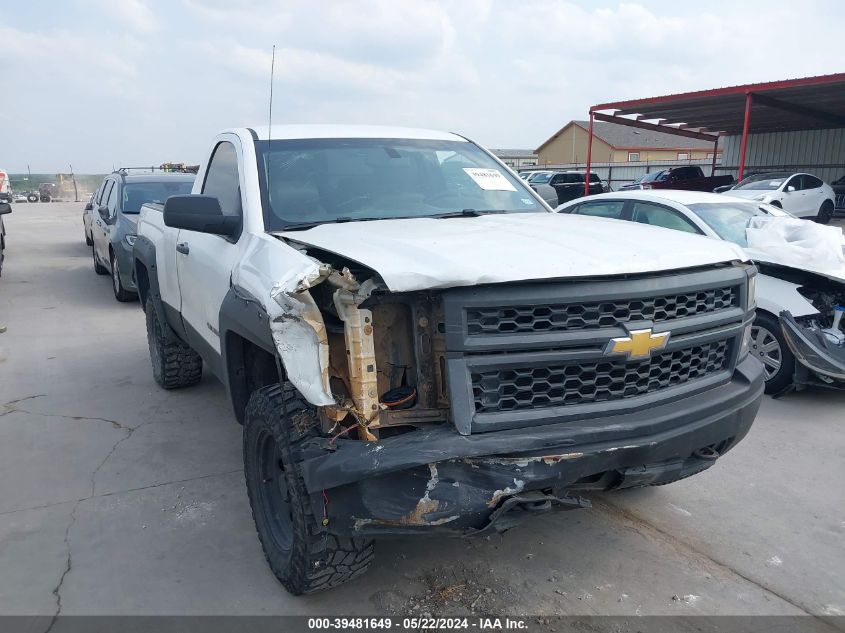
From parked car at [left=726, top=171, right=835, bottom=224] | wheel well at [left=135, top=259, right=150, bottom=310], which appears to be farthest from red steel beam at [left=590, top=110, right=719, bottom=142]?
wheel well at [left=135, top=259, right=150, bottom=310]

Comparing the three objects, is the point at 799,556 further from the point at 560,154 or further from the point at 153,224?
the point at 560,154

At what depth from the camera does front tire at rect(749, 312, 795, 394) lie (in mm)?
5449

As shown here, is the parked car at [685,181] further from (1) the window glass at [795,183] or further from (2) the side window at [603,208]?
(2) the side window at [603,208]

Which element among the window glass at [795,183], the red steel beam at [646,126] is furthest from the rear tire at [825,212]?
the red steel beam at [646,126]

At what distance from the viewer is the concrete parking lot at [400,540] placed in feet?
9.82

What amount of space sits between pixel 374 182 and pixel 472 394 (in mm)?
1806

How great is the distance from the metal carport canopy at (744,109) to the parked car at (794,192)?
0.71m

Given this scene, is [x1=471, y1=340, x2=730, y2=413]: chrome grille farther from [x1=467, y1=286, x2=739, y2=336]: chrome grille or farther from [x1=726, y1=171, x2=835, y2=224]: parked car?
[x1=726, y1=171, x2=835, y2=224]: parked car

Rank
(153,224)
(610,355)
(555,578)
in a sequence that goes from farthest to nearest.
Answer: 1. (153,224)
2. (555,578)
3. (610,355)

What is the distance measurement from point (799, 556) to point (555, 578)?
1.24 meters

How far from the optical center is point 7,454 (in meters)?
4.53

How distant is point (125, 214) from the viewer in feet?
32.0

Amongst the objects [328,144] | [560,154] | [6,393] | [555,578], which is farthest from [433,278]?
[560,154]

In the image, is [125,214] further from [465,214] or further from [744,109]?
[744,109]
